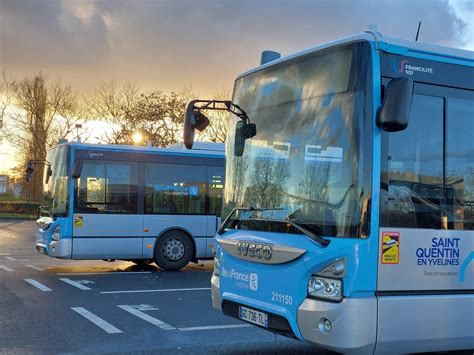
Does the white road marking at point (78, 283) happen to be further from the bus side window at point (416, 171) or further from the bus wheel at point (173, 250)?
the bus side window at point (416, 171)

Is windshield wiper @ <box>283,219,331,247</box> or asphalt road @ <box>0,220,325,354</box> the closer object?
windshield wiper @ <box>283,219,331,247</box>

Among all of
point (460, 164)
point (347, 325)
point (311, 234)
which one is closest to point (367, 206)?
point (311, 234)

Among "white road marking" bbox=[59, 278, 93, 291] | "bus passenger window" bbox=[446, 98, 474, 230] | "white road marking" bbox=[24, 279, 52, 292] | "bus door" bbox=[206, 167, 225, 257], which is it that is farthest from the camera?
"bus door" bbox=[206, 167, 225, 257]

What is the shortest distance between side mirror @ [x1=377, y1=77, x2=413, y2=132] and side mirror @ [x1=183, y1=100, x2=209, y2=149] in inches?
91.9

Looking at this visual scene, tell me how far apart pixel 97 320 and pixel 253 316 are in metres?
3.39

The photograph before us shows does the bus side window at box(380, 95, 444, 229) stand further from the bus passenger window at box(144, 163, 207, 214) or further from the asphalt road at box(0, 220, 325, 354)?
the bus passenger window at box(144, 163, 207, 214)

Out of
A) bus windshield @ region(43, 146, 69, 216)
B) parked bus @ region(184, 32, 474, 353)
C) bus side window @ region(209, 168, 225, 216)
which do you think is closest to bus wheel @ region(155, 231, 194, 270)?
bus side window @ region(209, 168, 225, 216)

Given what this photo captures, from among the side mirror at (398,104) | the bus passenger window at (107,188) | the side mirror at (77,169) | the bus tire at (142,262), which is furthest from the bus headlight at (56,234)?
the side mirror at (398,104)

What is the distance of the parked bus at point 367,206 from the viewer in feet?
14.8

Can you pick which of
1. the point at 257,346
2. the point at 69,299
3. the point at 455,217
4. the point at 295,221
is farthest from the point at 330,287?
the point at 69,299

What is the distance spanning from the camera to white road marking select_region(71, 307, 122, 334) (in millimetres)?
7286

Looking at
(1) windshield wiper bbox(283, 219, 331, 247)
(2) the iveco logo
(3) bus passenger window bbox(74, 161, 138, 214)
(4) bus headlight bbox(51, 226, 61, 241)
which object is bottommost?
(4) bus headlight bbox(51, 226, 61, 241)

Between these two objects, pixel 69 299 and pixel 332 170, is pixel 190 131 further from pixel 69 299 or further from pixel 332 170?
pixel 69 299

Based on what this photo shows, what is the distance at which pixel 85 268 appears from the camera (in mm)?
13992
